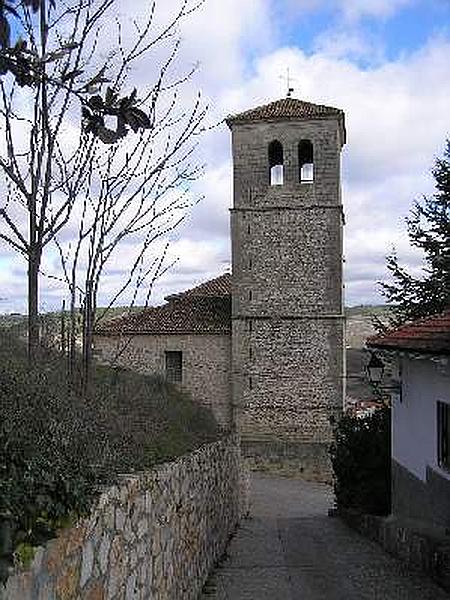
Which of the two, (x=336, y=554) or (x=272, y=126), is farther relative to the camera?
(x=272, y=126)

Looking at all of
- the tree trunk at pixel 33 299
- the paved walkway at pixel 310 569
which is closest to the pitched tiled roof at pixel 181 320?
the paved walkway at pixel 310 569

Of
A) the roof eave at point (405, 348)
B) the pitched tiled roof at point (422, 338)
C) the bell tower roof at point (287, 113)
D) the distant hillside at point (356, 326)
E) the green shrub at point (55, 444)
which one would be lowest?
the green shrub at point (55, 444)

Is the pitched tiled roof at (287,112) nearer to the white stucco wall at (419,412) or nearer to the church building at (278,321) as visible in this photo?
the church building at (278,321)

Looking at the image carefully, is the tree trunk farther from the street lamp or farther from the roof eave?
the street lamp

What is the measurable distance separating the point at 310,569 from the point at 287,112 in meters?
26.2

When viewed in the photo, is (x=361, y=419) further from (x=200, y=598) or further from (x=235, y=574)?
(x=200, y=598)

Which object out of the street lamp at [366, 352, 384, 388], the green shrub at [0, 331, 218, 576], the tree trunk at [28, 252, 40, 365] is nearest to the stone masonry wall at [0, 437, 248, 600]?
the green shrub at [0, 331, 218, 576]

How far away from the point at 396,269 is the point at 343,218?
8.23m

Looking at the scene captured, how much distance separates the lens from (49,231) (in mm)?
7574

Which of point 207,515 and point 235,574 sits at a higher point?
point 207,515

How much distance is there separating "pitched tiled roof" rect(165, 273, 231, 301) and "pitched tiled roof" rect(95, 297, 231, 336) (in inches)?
44.6

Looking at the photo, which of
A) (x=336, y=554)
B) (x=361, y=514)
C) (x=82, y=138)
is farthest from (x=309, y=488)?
(x=82, y=138)

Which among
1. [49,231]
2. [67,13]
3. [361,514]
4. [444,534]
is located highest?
[67,13]

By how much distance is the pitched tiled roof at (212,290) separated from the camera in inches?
1453
